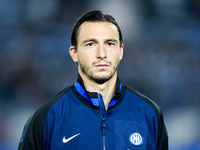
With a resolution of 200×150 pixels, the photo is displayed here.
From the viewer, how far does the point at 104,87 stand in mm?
1563

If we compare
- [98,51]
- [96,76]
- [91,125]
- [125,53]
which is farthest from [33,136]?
[125,53]

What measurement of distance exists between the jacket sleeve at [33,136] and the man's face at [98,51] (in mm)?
381

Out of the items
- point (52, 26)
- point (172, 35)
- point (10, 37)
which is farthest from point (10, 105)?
point (172, 35)

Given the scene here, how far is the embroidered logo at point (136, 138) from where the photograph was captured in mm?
1518

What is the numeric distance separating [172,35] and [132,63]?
38.3 inches

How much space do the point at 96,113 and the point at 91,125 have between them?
0.24 feet

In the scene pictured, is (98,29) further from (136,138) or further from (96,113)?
(136,138)

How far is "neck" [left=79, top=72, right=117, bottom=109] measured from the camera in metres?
1.56

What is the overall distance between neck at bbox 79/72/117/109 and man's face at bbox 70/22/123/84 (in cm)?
3

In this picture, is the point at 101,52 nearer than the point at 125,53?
Yes

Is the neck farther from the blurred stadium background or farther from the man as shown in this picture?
the blurred stadium background

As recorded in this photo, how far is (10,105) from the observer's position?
181 inches

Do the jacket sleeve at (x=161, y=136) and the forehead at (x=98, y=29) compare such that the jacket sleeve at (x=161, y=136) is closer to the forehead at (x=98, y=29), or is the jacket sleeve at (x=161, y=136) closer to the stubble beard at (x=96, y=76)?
the stubble beard at (x=96, y=76)

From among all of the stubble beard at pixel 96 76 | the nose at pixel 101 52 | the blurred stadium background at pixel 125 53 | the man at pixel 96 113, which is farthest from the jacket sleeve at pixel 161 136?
the blurred stadium background at pixel 125 53
